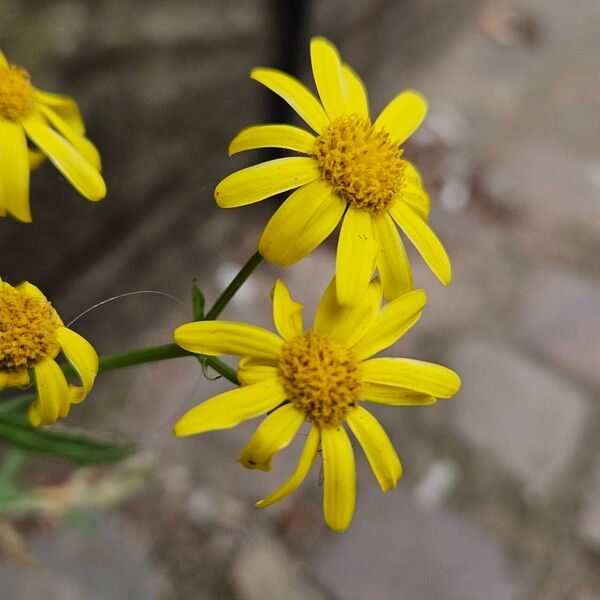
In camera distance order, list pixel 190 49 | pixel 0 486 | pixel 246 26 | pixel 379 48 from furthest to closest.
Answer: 1. pixel 379 48
2. pixel 246 26
3. pixel 190 49
4. pixel 0 486

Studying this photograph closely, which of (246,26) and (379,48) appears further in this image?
(379,48)

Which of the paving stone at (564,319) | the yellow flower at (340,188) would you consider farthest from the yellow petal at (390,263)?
the paving stone at (564,319)

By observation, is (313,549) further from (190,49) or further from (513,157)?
(513,157)

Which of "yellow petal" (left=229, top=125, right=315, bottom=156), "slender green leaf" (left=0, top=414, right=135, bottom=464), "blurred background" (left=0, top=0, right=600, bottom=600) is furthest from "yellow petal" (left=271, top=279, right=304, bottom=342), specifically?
"blurred background" (left=0, top=0, right=600, bottom=600)

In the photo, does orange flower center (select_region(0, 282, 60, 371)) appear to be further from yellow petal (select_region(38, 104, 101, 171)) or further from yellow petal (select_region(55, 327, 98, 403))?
yellow petal (select_region(38, 104, 101, 171))

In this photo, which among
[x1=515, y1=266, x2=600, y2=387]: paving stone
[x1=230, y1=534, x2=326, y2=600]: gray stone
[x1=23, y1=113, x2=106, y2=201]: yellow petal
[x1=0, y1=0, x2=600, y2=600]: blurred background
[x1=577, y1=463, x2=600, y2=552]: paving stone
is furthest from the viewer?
[x1=515, y1=266, x2=600, y2=387]: paving stone

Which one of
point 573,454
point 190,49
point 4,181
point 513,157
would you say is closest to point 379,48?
point 513,157

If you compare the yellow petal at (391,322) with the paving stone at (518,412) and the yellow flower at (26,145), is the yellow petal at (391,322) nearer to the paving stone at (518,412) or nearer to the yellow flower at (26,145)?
the yellow flower at (26,145)
